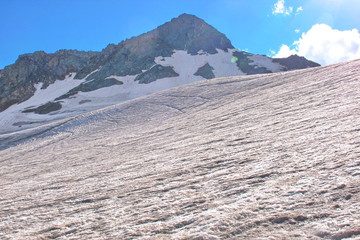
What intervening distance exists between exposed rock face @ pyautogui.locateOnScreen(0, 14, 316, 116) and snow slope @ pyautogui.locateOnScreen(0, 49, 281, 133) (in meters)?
2.44

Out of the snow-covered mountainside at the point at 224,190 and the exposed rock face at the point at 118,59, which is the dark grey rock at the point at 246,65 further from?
the snow-covered mountainside at the point at 224,190

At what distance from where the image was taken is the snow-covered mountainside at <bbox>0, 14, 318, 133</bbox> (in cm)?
6212

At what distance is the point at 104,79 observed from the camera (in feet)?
226

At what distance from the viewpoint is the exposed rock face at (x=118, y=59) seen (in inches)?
2929

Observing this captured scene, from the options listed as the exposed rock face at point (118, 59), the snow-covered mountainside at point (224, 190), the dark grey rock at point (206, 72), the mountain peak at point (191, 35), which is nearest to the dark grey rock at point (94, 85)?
the exposed rock face at point (118, 59)

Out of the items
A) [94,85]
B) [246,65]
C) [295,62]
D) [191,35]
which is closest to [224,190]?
[94,85]

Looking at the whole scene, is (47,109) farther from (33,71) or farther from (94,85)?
(33,71)

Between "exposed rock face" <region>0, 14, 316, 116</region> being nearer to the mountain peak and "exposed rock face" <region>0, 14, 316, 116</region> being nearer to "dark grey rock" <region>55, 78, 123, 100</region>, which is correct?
the mountain peak

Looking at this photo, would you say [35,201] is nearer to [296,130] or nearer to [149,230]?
[149,230]

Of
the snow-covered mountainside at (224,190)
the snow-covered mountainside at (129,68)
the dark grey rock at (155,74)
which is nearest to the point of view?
the snow-covered mountainside at (224,190)

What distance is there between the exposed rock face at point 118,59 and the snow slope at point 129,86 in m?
2.44

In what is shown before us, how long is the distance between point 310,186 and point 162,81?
201 feet

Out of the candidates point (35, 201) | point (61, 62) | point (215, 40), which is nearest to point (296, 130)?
point (35, 201)

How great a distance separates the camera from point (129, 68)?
242ft
